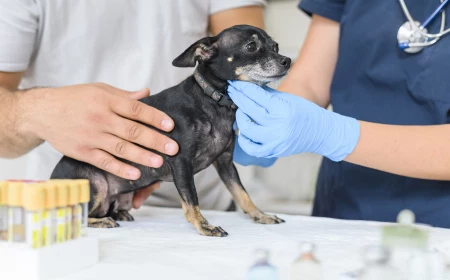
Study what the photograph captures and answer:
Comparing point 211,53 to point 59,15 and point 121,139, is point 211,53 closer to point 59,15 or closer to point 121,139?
point 121,139

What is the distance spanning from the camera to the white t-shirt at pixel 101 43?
1474 mm

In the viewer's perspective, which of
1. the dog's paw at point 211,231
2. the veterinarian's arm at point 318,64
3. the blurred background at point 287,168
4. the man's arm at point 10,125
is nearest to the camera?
the dog's paw at point 211,231

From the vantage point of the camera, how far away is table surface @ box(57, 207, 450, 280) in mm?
845

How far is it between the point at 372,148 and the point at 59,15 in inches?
37.0

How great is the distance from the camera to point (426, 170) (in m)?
1.28

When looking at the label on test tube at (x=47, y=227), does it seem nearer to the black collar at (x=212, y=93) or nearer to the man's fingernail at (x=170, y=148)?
the man's fingernail at (x=170, y=148)

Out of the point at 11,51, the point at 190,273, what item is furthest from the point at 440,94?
the point at 11,51

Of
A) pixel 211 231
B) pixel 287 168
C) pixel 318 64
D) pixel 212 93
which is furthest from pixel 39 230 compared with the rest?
pixel 287 168

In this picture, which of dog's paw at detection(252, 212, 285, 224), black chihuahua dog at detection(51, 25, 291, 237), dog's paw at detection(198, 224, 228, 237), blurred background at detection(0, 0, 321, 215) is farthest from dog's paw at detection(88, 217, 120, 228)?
blurred background at detection(0, 0, 321, 215)

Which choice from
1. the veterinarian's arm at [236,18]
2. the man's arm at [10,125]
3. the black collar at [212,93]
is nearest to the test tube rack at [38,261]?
the black collar at [212,93]

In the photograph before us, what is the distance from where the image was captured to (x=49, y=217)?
80cm

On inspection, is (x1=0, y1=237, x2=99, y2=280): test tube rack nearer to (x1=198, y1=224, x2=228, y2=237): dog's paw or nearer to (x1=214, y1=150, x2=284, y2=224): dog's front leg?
(x1=198, y1=224, x2=228, y2=237): dog's paw

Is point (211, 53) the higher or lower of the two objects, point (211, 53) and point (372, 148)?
the higher

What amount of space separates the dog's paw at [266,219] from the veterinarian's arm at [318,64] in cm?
48
